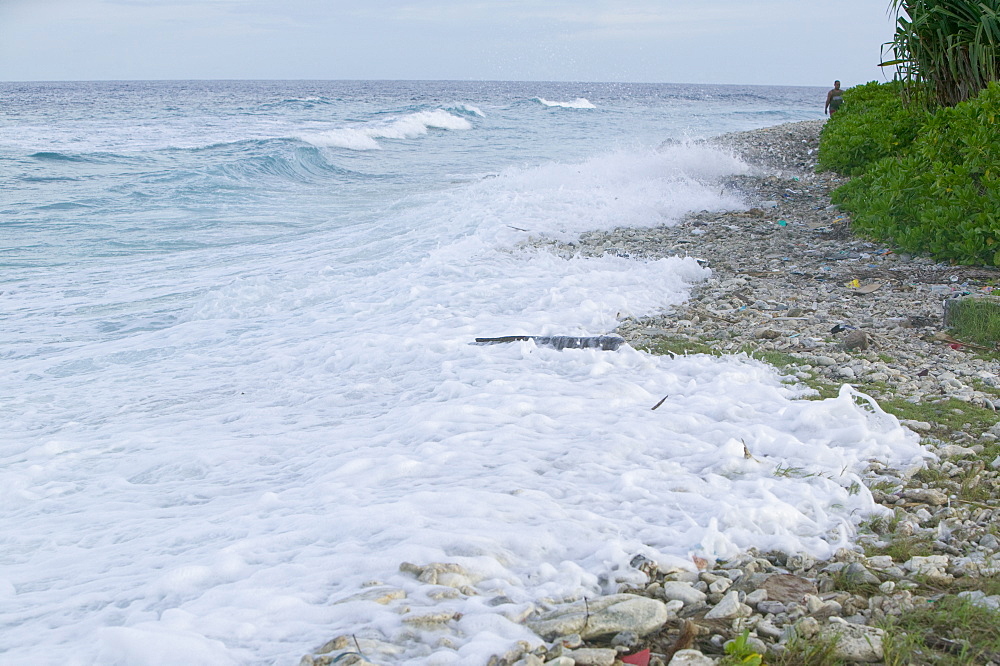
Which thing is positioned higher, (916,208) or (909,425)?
(916,208)

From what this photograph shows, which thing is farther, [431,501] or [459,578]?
[431,501]

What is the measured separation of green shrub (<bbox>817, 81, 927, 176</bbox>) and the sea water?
3794mm

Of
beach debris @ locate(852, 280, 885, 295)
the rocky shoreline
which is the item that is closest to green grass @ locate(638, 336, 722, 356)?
the rocky shoreline

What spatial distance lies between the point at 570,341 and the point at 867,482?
2727 mm

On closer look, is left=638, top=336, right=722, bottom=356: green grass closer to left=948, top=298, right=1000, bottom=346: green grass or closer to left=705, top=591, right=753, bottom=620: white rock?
left=948, top=298, right=1000, bottom=346: green grass

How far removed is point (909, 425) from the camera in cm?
446

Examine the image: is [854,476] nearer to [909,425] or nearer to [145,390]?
[909,425]

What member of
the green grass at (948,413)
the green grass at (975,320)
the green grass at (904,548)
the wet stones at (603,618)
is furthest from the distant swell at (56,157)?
the green grass at (904,548)

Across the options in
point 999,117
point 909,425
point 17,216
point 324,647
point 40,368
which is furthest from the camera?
point 17,216

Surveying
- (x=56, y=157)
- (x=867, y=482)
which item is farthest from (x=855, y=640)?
(x=56, y=157)

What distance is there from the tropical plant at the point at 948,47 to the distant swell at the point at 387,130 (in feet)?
74.2

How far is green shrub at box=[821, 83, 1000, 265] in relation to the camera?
744 centimetres

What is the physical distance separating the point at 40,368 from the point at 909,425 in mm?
6849

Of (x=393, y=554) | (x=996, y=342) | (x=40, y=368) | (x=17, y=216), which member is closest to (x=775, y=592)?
(x=393, y=554)
